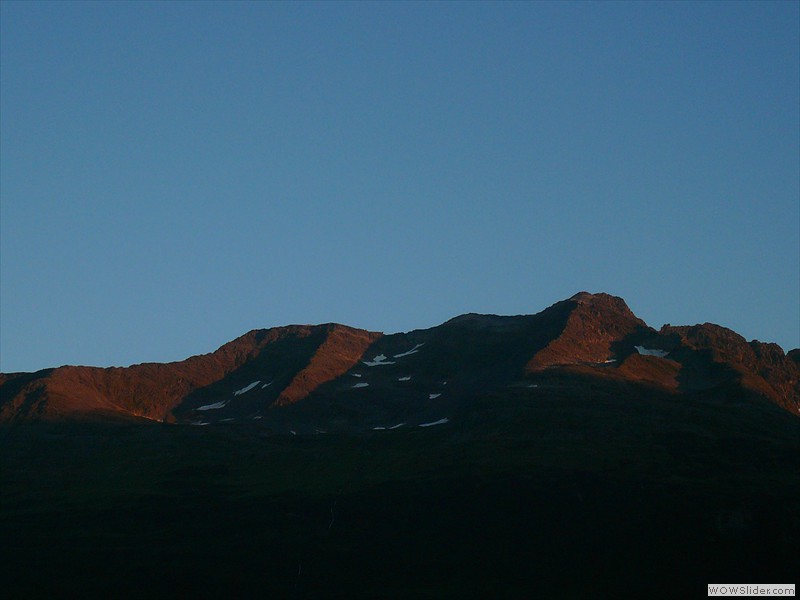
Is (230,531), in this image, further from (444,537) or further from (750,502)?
(750,502)

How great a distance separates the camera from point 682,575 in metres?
166

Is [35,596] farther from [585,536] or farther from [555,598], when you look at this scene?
[585,536]

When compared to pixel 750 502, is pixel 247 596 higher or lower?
lower

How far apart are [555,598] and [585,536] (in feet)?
97.7

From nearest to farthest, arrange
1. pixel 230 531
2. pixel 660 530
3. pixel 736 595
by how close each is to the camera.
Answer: pixel 736 595
pixel 660 530
pixel 230 531

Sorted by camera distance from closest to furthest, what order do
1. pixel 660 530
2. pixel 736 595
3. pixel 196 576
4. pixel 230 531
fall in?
pixel 736 595, pixel 196 576, pixel 660 530, pixel 230 531

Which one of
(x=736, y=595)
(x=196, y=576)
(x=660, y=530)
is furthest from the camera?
(x=660, y=530)

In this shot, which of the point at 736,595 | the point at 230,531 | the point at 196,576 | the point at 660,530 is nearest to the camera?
the point at 736,595

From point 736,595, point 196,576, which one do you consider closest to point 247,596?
point 196,576

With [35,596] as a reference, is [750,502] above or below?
above

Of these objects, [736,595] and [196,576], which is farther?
[196,576]

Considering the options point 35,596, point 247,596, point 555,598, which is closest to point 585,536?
point 555,598

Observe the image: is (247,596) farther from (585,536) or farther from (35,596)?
(585,536)

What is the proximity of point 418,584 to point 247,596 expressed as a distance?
83.4 feet
